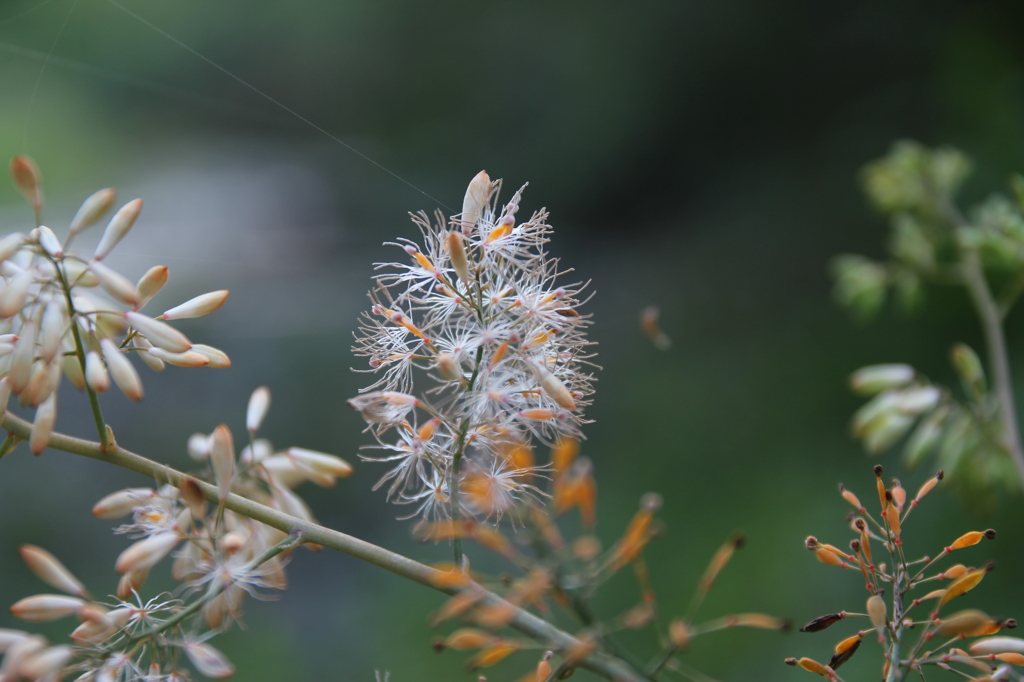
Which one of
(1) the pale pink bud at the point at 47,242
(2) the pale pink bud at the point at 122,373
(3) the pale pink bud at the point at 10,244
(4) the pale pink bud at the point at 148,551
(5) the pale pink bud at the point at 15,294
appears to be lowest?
(4) the pale pink bud at the point at 148,551

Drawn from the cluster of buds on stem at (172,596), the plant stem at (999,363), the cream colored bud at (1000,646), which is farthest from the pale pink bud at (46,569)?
the plant stem at (999,363)

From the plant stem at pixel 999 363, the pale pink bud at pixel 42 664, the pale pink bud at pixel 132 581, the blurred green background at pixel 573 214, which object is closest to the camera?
the pale pink bud at pixel 42 664

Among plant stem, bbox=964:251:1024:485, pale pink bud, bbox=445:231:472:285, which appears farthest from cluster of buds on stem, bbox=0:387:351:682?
plant stem, bbox=964:251:1024:485

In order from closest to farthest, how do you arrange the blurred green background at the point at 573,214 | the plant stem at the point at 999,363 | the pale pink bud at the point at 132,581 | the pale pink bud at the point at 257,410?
the pale pink bud at the point at 132,581 → the pale pink bud at the point at 257,410 → the plant stem at the point at 999,363 → the blurred green background at the point at 573,214

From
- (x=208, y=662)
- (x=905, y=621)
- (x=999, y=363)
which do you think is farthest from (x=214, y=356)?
(x=999, y=363)

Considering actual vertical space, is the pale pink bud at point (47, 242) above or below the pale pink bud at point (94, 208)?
below

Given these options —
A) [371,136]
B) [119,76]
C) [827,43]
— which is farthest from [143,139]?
[827,43]

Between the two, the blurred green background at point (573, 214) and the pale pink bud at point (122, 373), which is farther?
the blurred green background at point (573, 214)

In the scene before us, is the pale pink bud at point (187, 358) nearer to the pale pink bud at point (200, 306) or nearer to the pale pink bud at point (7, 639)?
the pale pink bud at point (200, 306)
